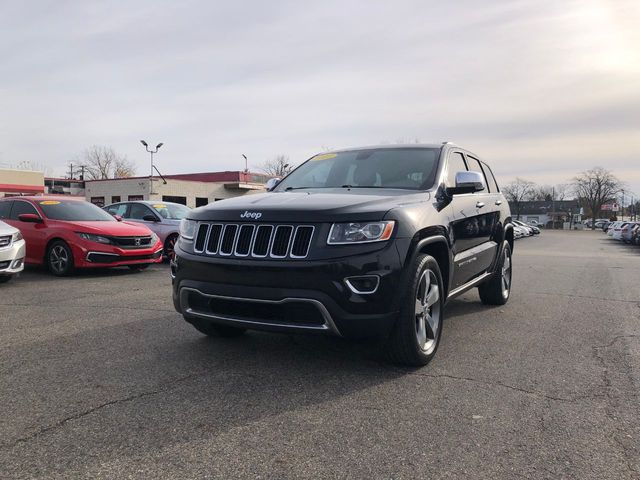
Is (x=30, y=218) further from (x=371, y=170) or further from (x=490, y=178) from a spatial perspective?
(x=490, y=178)

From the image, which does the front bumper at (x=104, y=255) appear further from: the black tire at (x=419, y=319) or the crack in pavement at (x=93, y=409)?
the black tire at (x=419, y=319)

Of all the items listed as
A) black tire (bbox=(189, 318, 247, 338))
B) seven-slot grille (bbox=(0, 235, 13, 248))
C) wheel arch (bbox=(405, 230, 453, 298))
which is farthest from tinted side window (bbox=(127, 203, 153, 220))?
wheel arch (bbox=(405, 230, 453, 298))

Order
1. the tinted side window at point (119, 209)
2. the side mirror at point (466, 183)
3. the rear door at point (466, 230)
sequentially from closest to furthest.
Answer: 1. the side mirror at point (466, 183)
2. the rear door at point (466, 230)
3. the tinted side window at point (119, 209)

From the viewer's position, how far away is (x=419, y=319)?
3.89 metres

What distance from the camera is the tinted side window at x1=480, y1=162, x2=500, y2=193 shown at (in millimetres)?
6598

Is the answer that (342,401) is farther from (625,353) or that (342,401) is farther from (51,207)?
(51,207)

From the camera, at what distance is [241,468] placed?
246 cm

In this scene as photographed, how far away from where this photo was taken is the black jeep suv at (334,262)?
11.3 feet

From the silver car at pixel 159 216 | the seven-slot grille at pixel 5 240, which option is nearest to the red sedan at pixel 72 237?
the seven-slot grille at pixel 5 240

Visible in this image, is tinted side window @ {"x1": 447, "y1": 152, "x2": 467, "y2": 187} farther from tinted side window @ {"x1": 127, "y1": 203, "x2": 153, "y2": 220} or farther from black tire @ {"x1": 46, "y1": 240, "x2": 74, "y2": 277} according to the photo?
tinted side window @ {"x1": 127, "y1": 203, "x2": 153, "y2": 220}

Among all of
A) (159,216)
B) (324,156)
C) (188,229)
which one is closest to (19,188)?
(159,216)

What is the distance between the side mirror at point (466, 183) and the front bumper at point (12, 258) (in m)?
6.71

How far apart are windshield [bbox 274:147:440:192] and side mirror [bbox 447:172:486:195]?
0.67 feet

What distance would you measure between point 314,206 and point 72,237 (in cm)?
699
